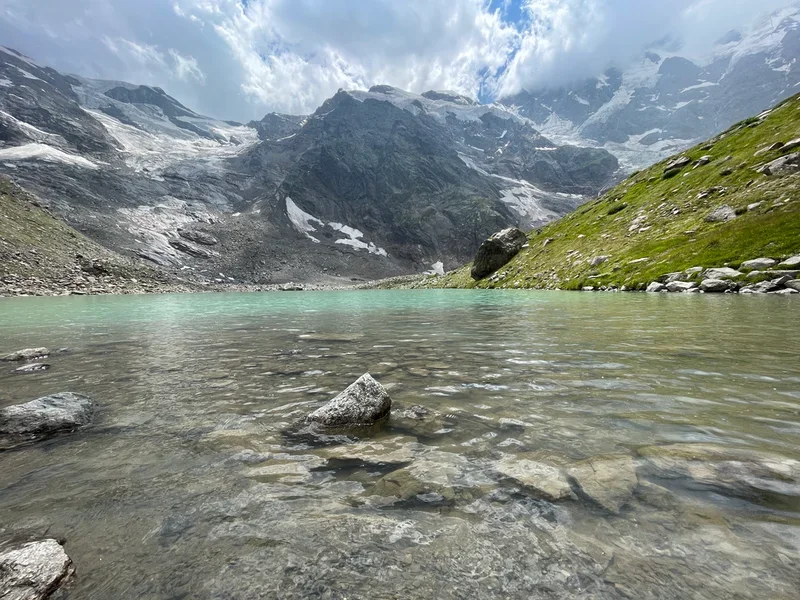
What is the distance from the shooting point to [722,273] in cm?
3025

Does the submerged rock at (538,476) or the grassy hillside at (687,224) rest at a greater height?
the grassy hillside at (687,224)

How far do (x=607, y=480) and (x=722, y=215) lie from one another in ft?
161

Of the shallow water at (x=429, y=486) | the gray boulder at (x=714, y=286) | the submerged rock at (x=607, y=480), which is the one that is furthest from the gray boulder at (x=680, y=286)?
the submerged rock at (x=607, y=480)

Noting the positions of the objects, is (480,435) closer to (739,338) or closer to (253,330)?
(739,338)

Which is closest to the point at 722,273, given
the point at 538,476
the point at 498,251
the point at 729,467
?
the point at 729,467

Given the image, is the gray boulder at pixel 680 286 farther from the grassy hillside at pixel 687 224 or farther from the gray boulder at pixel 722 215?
the gray boulder at pixel 722 215

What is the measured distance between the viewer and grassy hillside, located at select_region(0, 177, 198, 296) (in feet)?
281

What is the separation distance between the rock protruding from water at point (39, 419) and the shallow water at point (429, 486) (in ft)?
1.47

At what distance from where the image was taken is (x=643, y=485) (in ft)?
13.0

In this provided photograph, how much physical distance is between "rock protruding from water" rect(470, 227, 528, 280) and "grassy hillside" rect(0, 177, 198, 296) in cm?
9219

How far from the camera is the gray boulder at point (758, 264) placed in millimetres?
28361

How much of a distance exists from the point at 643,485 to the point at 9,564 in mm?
5617

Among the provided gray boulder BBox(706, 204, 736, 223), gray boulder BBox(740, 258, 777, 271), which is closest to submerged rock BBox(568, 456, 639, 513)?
gray boulder BBox(740, 258, 777, 271)

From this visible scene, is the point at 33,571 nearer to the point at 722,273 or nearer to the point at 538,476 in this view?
the point at 538,476
